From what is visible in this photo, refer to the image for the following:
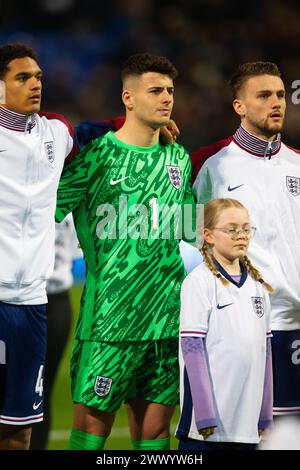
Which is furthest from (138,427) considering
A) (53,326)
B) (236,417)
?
(53,326)

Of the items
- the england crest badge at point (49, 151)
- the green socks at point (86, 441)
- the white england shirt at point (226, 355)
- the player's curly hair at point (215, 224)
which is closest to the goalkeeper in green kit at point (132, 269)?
the green socks at point (86, 441)

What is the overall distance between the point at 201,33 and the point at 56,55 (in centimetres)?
180

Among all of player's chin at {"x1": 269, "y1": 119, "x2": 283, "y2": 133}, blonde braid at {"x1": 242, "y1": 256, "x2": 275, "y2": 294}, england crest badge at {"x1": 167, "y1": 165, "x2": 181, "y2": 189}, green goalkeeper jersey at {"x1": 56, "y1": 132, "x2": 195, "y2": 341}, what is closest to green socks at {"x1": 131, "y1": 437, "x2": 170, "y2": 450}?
green goalkeeper jersey at {"x1": 56, "y1": 132, "x2": 195, "y2": 341}

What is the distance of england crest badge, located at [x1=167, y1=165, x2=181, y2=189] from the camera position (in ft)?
15.5

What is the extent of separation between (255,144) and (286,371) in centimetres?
103

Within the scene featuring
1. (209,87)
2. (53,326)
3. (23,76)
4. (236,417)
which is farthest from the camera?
(209,87)

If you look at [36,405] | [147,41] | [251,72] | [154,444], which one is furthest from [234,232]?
[147,41]

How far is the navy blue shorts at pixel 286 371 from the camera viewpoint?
4.88 metres

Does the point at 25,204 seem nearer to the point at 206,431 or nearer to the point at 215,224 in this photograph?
the point at 215,224

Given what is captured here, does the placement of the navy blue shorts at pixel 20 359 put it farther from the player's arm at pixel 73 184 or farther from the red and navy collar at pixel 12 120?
the red and navy collar at pixel 12 120

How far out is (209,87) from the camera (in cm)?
1318

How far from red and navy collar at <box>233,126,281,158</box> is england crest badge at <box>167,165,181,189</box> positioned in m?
0.35

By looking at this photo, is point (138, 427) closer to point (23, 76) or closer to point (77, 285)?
point (23, 76)

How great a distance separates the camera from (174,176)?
4.73 meters
